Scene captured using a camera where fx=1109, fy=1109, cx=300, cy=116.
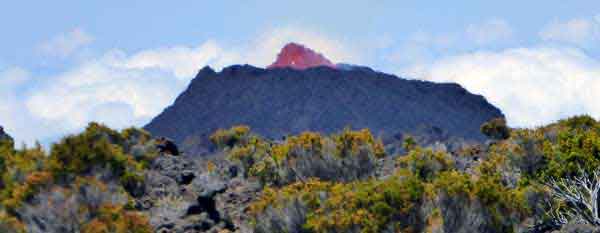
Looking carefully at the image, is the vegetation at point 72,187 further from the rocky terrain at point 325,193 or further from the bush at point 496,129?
the bush at point 496,129

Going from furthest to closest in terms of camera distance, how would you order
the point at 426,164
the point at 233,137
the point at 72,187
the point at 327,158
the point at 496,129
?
the point at 496,129
the point at 233,137
the point at 426,164
the point at 327,158
the point at 72,187

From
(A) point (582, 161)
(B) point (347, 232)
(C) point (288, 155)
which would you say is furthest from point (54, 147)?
(A) point (582, 161)

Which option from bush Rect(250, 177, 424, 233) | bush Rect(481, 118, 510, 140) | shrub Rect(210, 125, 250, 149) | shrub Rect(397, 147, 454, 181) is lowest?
bush Rect(250, 177, 424, 233)

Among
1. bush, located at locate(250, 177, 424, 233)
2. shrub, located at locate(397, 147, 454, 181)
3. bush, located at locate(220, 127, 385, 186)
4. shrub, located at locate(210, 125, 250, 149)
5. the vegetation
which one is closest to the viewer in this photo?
bush, located at locate(250, 177, 424, 233)

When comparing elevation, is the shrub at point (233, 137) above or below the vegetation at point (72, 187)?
above

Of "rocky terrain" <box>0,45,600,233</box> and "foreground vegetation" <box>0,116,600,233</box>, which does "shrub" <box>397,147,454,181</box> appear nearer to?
"rocky terrain" <box>0,45,600,233</box>

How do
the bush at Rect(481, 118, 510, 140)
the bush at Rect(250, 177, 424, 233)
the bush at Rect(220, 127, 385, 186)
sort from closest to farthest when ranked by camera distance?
the bush at Rect(250, 177, 424, 233)
the bush at Rect(220, 127, 385, 186)
the bush at Rect(481, 118, 510, 140)

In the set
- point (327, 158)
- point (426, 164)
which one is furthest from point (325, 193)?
point (426, 164)

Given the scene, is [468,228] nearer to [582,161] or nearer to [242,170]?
[582,161]

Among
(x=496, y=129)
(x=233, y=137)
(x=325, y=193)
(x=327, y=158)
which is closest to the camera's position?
(x=325, y=193)

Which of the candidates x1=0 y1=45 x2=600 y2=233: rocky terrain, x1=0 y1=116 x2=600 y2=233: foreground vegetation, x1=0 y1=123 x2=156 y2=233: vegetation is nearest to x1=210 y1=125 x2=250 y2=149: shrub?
x1=0 y1=123 x2=156 y2=233: vegetation

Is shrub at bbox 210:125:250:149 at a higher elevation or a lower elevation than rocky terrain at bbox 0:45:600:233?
higher

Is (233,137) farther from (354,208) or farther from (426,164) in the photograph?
(354,208)

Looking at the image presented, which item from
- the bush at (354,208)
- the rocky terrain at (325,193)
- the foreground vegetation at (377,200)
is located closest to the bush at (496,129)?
the rocky terrain at (325,193)
